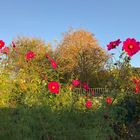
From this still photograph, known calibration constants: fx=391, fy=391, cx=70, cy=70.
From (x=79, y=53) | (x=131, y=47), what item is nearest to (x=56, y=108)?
(x=131, y=47)

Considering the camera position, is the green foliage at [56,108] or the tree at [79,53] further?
the tree at [79,53]

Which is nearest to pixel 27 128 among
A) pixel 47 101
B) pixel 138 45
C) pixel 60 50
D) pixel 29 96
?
pixel 47 101

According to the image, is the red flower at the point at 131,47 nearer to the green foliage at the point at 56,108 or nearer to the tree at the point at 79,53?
the green foliage at the point at 56,108

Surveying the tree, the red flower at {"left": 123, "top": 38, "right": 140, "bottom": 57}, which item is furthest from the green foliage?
the tree

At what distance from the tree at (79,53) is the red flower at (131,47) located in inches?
894

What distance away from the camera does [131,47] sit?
4.16 meters

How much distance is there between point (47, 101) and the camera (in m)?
5.51

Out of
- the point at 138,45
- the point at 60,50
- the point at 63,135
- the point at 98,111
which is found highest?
the point at 60,50

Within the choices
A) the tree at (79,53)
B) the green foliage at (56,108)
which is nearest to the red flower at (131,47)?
the green foliage at (56,108)

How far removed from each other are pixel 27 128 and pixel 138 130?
7.94ft

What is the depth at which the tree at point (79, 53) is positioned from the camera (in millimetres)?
30775

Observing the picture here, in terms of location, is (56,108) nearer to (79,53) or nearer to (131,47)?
(131,47)

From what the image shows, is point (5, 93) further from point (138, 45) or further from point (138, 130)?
point (138, 45)

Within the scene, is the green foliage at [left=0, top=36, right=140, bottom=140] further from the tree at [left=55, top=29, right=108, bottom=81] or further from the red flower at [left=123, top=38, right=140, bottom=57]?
the tree at [left=55, top=29, right=108, bottom=81]
